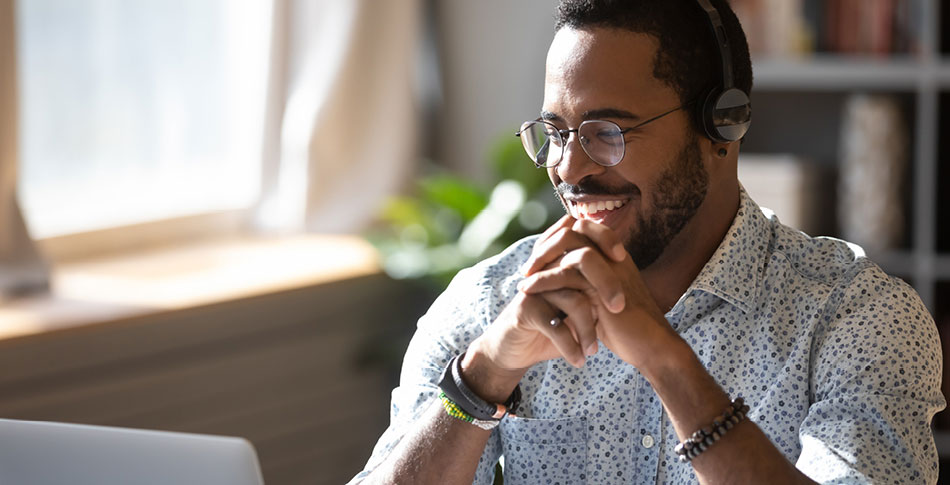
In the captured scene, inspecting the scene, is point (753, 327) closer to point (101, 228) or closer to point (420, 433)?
point (420, 433)

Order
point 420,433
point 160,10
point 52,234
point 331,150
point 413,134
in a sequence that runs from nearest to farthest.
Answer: point 420,433 → point 52,234 → point 160,10 → point 331,150 → point 413,134

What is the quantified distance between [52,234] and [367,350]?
825mm

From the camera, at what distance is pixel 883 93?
3006 millimetres

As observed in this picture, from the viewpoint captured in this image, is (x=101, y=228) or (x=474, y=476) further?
(x=101, y=228)

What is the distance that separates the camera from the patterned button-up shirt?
1.25m

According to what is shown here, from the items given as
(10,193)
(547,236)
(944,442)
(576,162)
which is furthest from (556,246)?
(944,442)

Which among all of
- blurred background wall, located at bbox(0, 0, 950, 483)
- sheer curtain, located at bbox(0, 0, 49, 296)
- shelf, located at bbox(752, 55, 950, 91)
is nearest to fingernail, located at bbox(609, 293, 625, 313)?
blurred background wall, located at bbox(0, 0, 950, 483)

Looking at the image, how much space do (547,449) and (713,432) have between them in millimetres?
327

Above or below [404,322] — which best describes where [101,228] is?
above

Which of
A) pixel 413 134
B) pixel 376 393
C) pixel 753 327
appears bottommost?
pixel 376 393

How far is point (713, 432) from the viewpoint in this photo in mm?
1177

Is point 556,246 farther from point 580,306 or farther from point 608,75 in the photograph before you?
point 608,75

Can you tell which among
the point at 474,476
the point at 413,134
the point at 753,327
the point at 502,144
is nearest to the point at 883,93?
the point at 502,144

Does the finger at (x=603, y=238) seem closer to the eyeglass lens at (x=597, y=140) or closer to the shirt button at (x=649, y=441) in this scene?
the eyeglass lens at (x=597, y=140)
